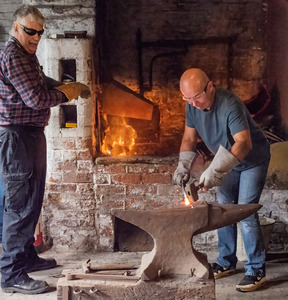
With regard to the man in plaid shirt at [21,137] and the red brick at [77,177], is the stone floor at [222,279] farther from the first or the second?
the red brick at [77,177]

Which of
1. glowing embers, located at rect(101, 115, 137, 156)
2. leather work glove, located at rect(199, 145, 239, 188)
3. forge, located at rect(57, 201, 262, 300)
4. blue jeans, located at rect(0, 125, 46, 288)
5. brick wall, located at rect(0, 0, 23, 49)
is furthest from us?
glowing embers, located at rect(101, 115, 137, 156)

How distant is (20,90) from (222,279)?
7.38 feet

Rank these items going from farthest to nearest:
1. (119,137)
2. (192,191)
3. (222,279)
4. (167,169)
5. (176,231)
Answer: (119,137), (167,169), (222,279), (192,191), (176,231)

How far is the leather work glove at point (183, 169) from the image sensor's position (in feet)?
10.9

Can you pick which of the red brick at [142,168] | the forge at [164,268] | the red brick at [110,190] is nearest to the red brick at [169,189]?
the red brick at [142,168]

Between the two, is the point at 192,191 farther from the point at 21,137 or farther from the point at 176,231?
the point at 21,137

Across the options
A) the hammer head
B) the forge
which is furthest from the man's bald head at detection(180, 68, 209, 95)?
the forge

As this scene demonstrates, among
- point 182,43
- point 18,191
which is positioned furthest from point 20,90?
point 182,43

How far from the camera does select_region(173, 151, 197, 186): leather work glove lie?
10.9 ft

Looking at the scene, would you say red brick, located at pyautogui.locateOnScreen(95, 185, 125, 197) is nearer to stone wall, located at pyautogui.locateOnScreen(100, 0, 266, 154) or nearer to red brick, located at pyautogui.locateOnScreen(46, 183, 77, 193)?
red brick, located at pyautogui.locateOnScreen(46, 183, 77, 193)

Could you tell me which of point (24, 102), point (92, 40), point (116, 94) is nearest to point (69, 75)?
point (92, 40)

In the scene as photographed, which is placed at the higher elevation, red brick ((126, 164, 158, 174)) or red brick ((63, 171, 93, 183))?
red brick ((126, 164, 158, 174))

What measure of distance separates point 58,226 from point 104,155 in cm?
→ 86

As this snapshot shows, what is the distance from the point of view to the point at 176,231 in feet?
9.11
